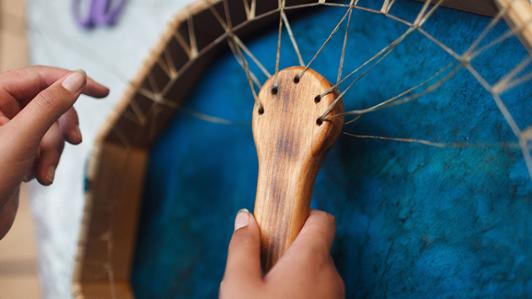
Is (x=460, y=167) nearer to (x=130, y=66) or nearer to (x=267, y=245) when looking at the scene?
(x=267, y=245)

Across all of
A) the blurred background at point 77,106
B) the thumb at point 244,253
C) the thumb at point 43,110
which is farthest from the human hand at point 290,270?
the blurred background at point 77,106

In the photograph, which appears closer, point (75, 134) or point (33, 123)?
point (33, 123)

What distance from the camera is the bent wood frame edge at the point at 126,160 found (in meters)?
0.52

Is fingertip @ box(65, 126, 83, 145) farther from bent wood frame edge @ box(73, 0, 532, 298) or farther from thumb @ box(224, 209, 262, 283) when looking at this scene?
thumb @ box(224, 209, 262, 283)

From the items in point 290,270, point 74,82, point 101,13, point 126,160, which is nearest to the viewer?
point 290,270

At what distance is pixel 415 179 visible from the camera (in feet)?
1.22

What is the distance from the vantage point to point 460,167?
0.35m

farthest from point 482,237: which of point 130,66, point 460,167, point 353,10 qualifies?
point 130,66

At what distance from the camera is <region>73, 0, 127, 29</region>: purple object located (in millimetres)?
781

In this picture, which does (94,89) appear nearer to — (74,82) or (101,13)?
(74,82)

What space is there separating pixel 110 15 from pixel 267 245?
0.56 metres

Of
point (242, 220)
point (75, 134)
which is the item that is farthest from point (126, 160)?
point (242, 220)

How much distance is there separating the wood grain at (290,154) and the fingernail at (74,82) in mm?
177

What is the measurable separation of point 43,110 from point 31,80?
0.11m
